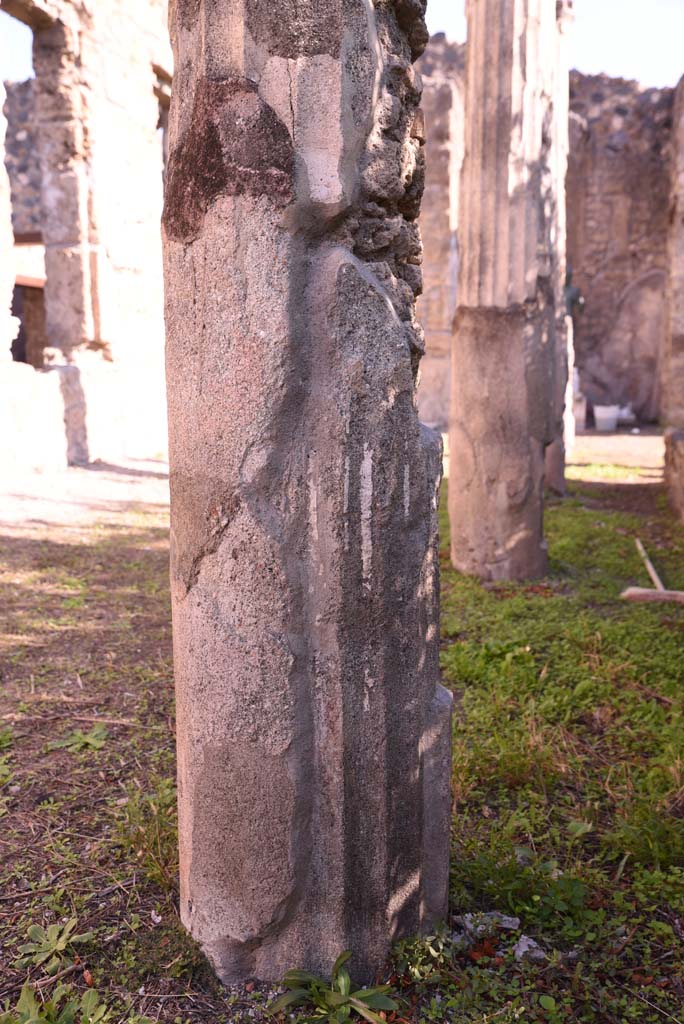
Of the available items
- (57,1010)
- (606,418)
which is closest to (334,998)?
(57,1010)

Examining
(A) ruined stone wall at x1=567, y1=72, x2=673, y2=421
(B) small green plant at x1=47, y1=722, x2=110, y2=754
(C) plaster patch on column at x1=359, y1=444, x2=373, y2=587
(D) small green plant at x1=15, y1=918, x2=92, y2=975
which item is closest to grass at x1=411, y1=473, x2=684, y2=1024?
(D) small green plant at x1=15, y1=918, x2=92, y2=975

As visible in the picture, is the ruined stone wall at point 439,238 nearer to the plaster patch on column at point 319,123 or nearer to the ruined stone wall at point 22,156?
the ruined stone wall at point 22,156

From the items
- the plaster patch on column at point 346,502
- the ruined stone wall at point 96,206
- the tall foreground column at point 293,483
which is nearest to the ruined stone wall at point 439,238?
the ruined stone wall at point 96,206

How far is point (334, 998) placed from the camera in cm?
168

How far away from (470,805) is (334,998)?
108 centimetres

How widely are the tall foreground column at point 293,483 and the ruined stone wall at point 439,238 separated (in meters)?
11.0

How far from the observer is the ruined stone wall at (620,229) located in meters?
15.9

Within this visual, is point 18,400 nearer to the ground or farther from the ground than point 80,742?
farther from the ground

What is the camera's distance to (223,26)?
5.09 feet

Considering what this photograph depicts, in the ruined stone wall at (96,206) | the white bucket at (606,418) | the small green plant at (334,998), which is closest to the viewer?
the small green plant at (334,998)

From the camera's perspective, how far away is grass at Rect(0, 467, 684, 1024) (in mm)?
1842

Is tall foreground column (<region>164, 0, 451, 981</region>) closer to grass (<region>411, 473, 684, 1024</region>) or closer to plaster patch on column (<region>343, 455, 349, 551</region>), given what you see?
plaster patch on column (<region>343, 455, 349, 551</region>)

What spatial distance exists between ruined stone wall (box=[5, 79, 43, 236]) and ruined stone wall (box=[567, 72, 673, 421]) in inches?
376

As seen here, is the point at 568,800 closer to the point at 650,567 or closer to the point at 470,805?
the point at 470,805
